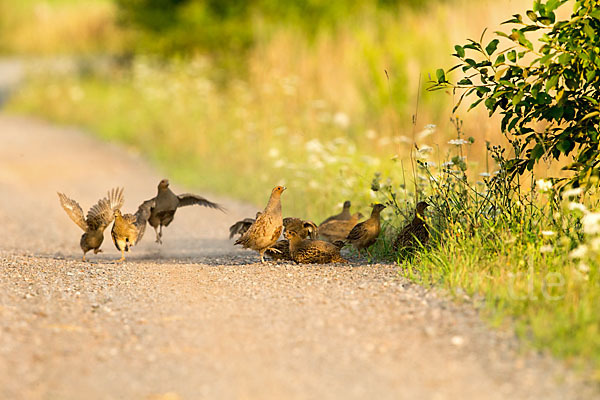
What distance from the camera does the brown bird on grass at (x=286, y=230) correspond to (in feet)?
24.4

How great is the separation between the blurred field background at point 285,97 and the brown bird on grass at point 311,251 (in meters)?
1.03

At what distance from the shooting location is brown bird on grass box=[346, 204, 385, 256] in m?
7.39

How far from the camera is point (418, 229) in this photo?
6957 mm

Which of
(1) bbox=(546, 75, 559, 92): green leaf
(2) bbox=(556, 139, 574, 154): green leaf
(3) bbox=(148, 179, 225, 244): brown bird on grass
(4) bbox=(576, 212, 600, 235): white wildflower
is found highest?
(1) bbox=(546, 75, 559, 92): green leaf

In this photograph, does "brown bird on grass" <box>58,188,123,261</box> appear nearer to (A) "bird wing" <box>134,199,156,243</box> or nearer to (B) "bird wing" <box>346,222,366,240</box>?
(A) "bird wing" <box>134,199,156,243</box>

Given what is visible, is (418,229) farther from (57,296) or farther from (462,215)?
(57,296)

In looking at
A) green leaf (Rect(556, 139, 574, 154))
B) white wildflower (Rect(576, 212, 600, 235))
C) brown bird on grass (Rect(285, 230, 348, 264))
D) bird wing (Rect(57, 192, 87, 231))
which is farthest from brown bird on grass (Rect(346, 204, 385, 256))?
white wildflower (Rect(576, 212, 600, 235))

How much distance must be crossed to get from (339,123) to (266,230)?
651 centimetres

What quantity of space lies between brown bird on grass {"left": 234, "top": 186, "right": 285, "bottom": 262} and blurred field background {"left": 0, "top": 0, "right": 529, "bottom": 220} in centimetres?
119

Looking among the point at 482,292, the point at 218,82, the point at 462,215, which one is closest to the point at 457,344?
the point at 482,292

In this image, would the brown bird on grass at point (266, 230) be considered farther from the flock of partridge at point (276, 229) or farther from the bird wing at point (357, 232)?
the bird wing at point (357, 232)

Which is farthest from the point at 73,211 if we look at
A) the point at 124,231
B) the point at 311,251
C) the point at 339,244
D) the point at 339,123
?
the point at 339,123

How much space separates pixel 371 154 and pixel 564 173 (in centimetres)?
435

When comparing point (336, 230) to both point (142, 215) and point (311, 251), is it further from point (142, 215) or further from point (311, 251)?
point (142, 215)
